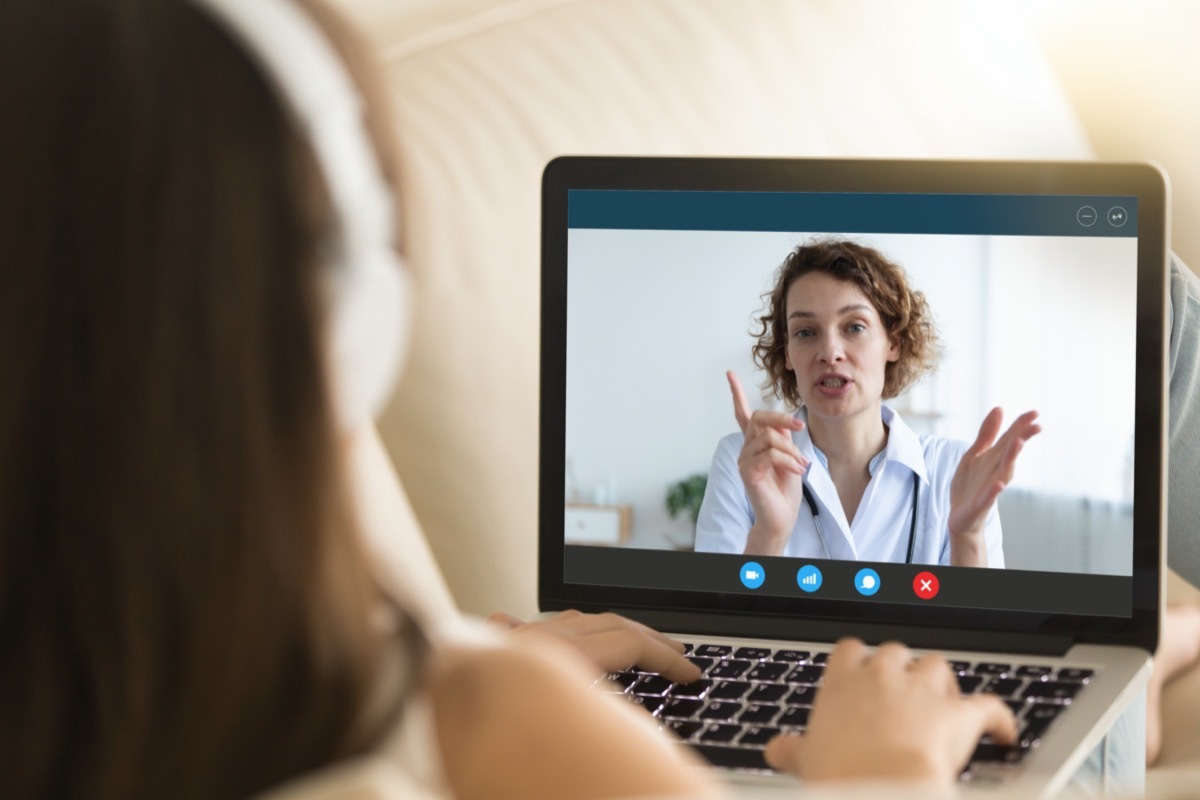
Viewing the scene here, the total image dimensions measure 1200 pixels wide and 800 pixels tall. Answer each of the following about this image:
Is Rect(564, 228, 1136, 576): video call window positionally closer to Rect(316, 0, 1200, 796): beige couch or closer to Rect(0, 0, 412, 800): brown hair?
Rect(316, 0, 1200, 796): beige couch

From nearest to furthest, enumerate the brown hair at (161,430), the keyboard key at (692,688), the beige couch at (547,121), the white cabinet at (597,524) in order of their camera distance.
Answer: the brown hair at (161,430), the keyboard key at (692,688), the white cabinet at (597,524), the beige couch at (547,121)

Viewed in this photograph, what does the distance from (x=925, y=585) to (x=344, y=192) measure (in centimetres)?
55

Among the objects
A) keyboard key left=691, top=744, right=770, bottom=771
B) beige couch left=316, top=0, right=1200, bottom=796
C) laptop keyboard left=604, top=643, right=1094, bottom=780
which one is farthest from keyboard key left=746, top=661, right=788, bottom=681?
beige couch left=316, top=0, right=1200, bottom=796

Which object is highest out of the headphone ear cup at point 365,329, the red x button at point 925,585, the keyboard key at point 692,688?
the headphone ear cup at point 365,329

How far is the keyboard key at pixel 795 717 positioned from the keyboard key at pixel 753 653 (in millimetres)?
83

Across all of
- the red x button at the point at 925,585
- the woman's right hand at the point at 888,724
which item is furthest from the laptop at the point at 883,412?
the woman's right hand at the point at 888,724

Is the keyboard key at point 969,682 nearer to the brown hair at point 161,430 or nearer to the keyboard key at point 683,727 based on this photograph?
the keyboard key at point 683,727

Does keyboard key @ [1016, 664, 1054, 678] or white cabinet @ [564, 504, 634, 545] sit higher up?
white cabinet @ [564, 504, 634, 545]

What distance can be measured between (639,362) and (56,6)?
0.53 metres

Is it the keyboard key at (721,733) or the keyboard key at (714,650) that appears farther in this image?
the keyboard key at (714,650)

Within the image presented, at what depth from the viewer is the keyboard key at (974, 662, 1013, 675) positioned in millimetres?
724

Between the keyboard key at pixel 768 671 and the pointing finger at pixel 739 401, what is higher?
the pointing finger at pixel 739 401

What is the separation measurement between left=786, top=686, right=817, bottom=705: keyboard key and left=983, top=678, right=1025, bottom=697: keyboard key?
0.31 feet

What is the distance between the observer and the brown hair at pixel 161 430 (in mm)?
328
